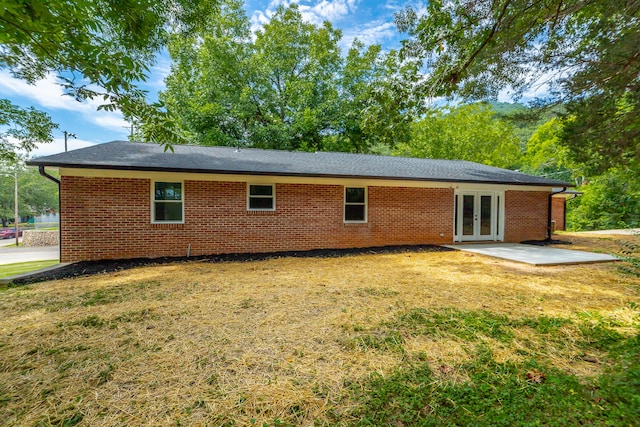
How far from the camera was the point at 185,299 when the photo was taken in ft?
15.4

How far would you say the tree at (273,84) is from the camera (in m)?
17.6

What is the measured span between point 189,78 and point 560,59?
66.4ft

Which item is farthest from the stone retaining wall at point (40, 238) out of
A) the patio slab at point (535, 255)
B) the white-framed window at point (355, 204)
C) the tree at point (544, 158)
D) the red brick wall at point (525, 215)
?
the tree at point (544, 158)

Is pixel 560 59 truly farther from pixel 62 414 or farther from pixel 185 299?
pixel 62 414

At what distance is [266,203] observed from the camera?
30.0 ft

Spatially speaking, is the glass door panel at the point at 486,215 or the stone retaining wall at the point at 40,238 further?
the stone retaining wall at the point at 40,238

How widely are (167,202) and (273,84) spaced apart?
16253 millimetres

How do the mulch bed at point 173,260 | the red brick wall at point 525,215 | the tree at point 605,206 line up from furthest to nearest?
the tree at point 605,206 < the red brick wall at point 525,215 < the mulch bed at point 173,260

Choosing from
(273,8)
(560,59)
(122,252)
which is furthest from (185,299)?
(273,8)

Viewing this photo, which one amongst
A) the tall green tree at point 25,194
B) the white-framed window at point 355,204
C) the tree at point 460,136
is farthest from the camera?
the tall green tree at point 25,194

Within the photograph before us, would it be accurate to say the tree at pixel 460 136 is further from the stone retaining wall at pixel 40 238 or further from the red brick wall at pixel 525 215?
the stone retaining wall at pixel 40 238

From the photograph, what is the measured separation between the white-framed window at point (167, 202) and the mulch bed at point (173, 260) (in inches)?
47.0

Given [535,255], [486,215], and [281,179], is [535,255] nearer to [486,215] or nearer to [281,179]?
[486,215]

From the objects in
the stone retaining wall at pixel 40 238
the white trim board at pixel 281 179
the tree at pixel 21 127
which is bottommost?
the stone retaining wall at pixel 40 238
